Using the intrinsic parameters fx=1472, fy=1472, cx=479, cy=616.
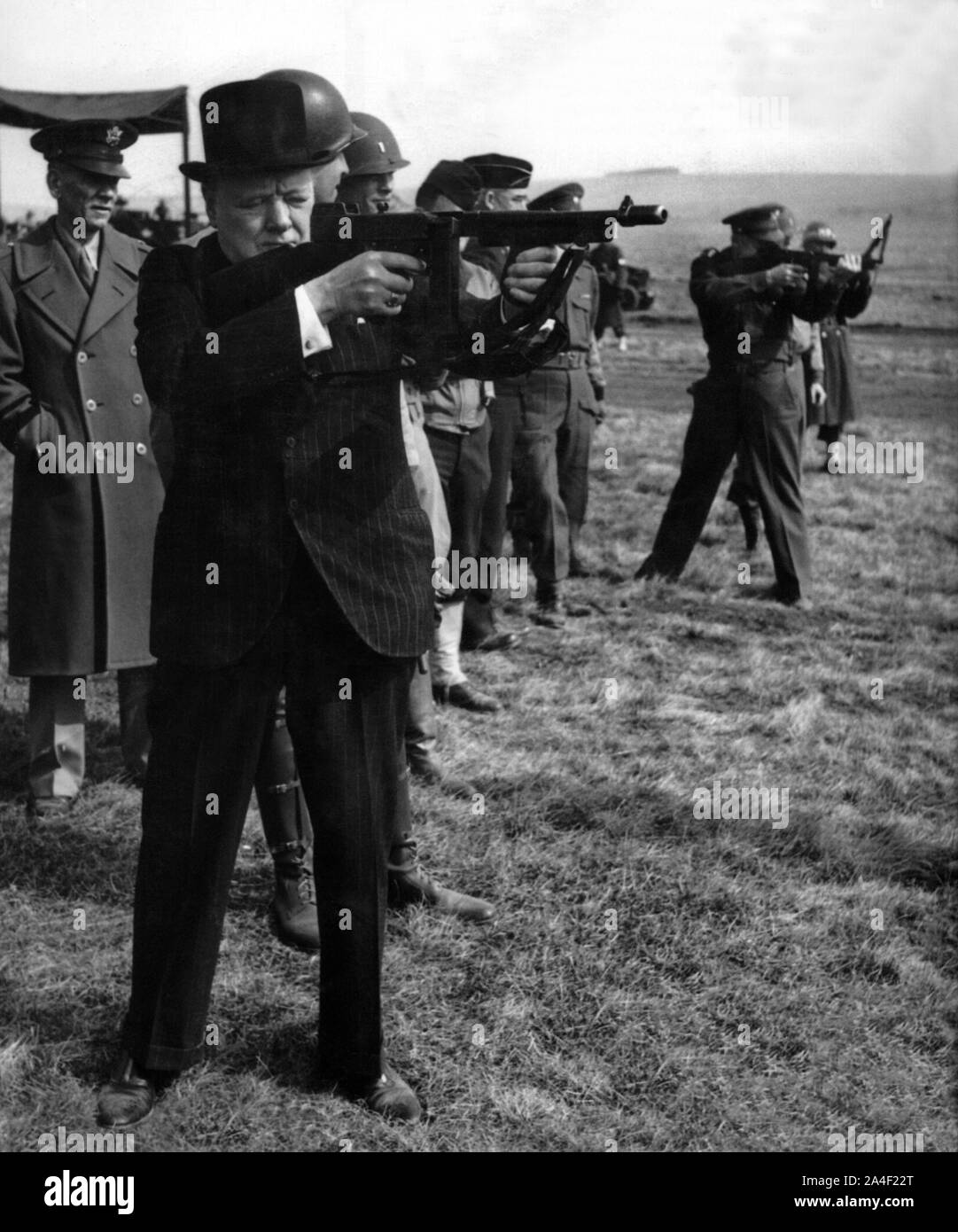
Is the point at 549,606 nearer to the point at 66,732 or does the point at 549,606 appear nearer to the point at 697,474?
the point at 697,474

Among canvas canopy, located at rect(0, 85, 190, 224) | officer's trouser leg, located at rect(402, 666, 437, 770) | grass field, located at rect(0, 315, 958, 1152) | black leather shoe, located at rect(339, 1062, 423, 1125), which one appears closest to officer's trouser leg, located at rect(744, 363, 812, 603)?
grass field, located at rect(0, 315, 958, 1152)

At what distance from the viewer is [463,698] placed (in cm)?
616

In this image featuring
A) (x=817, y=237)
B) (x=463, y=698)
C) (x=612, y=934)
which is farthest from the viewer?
(x=817, y=237)

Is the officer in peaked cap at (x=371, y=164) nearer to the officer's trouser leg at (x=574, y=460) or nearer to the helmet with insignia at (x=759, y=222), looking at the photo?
the officer's trouser leg at (x=574, y=460)

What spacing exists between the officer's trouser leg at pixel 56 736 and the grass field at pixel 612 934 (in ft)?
0.34

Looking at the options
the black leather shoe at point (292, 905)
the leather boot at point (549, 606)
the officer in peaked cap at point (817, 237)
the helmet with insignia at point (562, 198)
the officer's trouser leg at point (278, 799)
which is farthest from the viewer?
the officer in peaked cap at point (817, 237)

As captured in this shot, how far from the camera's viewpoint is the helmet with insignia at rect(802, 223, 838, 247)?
9.69 meters

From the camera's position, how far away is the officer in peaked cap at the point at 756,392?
8.01 metres

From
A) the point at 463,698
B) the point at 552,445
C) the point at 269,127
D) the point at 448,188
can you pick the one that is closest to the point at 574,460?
the point at 552,445

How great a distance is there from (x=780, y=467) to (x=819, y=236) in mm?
2408

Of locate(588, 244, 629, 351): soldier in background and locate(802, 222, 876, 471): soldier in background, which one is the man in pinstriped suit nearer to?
locate(588, 244, 629, 351): soldier in background

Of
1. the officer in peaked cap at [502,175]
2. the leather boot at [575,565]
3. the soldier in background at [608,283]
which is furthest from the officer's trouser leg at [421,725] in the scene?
the soldier in background at [608,283]
